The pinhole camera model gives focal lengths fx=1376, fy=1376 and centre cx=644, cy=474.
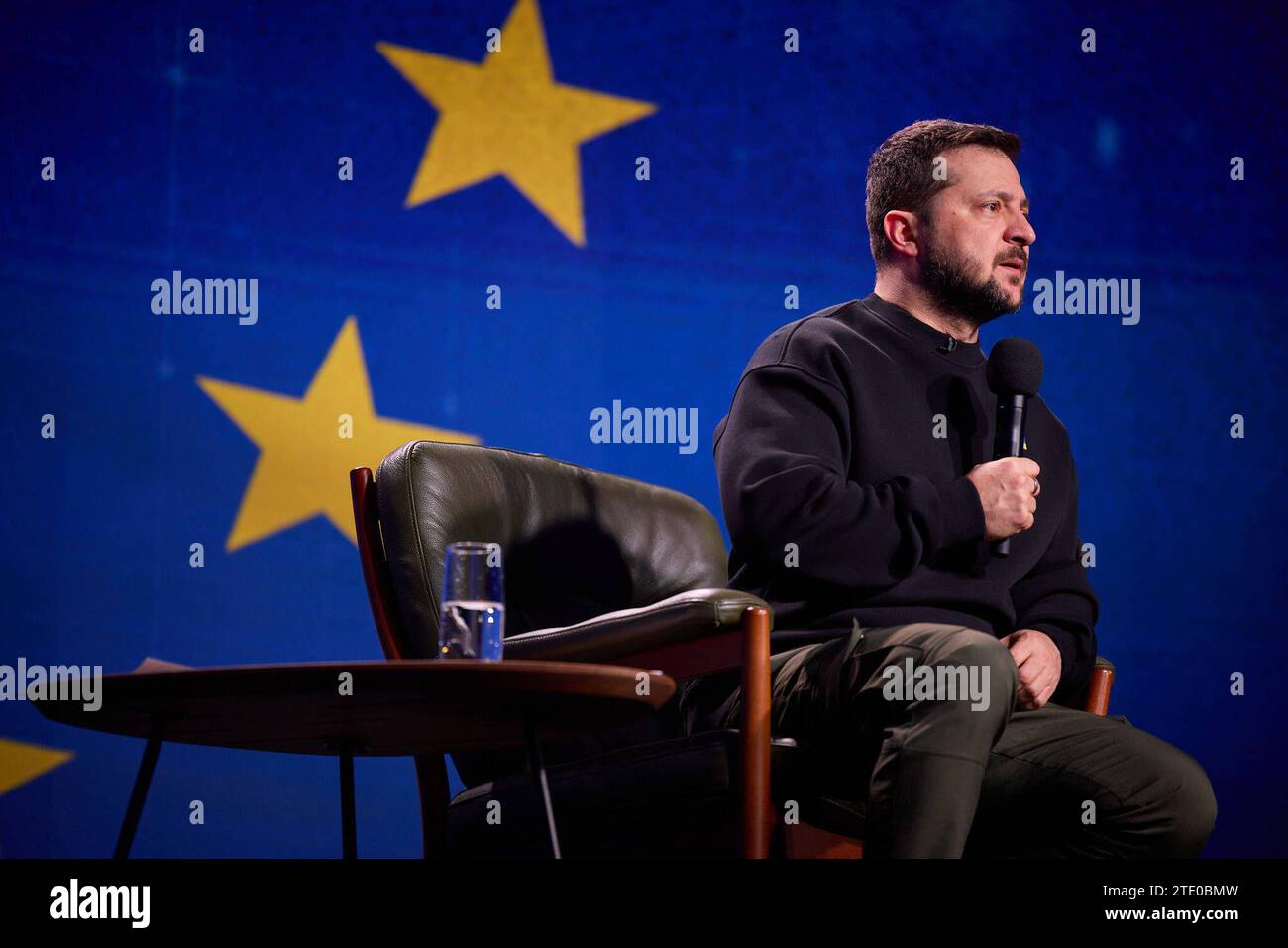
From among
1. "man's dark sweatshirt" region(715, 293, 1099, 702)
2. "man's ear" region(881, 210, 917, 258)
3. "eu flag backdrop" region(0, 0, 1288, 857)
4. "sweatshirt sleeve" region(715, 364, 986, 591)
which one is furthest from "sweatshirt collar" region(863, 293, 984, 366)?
"eu flag backdrop" region(0, 0, 1288, 857)

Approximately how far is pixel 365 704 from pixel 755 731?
462 mm

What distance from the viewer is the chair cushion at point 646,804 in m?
1.61

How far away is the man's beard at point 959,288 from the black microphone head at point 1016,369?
0.47 ft

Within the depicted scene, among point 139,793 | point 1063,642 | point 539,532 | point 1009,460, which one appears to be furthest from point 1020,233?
point 139,793

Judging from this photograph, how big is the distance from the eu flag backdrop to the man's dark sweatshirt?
109cm

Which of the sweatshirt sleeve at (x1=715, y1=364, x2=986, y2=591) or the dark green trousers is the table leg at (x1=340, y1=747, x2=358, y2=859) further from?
the sweatshirt sleeve at (x1=715, y1=364, x2=986, y2=591)

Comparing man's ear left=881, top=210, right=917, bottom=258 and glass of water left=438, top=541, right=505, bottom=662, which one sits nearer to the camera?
glass of water left=438, top=541, right=505, bottom=662

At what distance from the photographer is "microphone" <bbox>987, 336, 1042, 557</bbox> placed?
188cm

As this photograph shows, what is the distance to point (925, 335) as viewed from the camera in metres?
2.02

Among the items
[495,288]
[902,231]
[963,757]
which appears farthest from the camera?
[495,288]

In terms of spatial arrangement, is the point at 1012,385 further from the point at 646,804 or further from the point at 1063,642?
the point at 646,804
